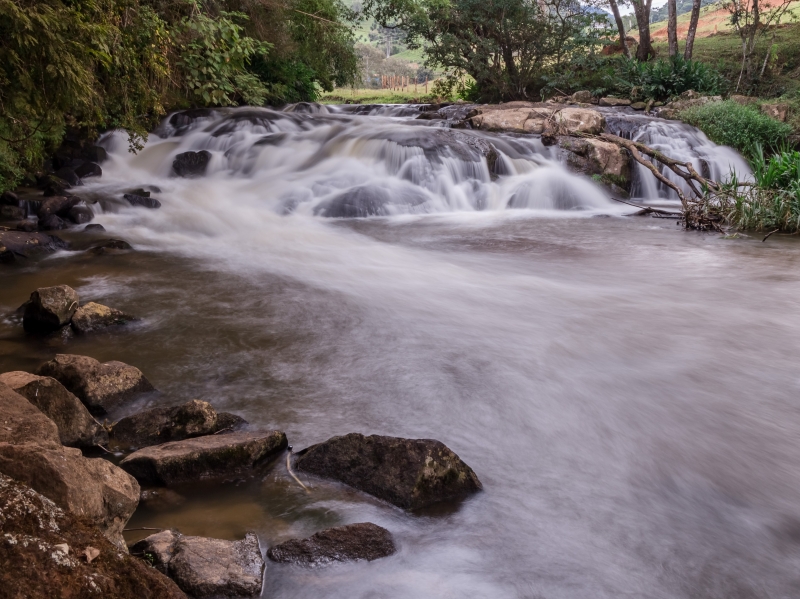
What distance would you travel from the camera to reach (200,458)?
10.2ft

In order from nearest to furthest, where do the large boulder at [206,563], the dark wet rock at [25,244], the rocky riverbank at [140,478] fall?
the rocky riverbank at [140,478] < the large boulder at [206,563] < the dark wet rock at [25,244]

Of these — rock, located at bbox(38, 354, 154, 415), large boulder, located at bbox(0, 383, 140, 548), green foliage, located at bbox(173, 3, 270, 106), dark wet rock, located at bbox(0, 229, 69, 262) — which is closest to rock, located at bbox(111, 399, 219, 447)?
rock, located at bbox(38, 354, 154, 415)

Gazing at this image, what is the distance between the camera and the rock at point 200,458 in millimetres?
3070

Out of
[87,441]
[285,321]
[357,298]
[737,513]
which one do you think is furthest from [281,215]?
[737,513]

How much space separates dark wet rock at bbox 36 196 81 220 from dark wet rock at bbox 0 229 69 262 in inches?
47.1

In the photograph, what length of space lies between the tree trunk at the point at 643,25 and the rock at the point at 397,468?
23.7m

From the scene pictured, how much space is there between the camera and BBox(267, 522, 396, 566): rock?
2.57 m

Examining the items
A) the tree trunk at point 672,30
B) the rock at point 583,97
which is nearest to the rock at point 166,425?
the rock at point 583,97

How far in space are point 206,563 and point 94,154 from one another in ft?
39.7

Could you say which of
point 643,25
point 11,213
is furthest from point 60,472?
point 643,25

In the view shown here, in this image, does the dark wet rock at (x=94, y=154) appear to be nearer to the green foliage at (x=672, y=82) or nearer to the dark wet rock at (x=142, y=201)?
the dark wet rock at (x=142, y=201)

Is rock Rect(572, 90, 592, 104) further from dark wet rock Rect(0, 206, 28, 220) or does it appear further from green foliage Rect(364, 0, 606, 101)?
dark wet rock Rect(0, 206, 28, 220)

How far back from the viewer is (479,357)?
500 cm

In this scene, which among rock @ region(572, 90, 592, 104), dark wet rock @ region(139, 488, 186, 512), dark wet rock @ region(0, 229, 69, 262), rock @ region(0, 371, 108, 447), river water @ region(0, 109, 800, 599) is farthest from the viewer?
rock @ region(572, 90, 592, 104)
